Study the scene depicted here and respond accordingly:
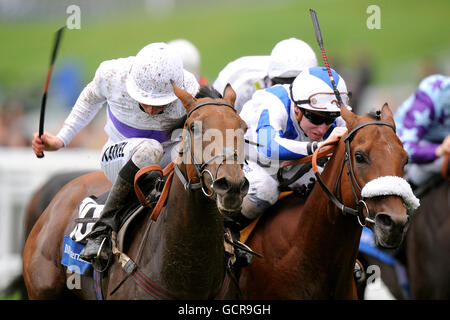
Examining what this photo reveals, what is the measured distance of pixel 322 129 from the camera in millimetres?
4930

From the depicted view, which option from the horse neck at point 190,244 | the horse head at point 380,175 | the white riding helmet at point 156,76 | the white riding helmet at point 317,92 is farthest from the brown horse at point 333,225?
the white riding helmet at point 156,76

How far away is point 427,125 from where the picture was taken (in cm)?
683

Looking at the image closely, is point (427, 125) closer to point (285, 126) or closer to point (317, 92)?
point (285, 126)

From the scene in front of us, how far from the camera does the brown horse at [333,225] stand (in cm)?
402

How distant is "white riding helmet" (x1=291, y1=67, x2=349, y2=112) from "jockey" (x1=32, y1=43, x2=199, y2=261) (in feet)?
2.23

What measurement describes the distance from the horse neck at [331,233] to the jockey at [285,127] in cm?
28

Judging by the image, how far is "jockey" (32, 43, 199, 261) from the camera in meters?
4.51

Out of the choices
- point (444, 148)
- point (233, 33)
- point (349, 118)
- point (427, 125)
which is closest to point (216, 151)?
point (349, 118)

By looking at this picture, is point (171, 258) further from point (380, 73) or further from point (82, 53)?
point (82, 53)

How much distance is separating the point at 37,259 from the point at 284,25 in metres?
22.0

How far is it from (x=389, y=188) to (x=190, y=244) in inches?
45.2

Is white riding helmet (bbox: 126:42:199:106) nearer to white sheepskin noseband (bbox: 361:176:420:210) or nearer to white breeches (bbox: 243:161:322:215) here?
white breeches (bbox: 243:161:322:215)

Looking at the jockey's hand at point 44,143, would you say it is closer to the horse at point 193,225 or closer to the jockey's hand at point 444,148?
the horse at point 193,225

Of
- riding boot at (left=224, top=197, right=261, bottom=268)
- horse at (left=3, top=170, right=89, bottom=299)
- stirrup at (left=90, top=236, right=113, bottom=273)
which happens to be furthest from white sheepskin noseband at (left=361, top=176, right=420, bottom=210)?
horse at (left=3, top=170, right=89, bottom=299)
